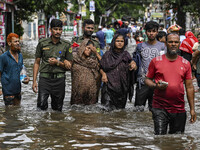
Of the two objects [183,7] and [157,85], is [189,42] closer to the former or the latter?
[157,85]

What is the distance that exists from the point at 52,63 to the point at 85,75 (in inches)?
51.4

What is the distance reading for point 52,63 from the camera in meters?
8.35

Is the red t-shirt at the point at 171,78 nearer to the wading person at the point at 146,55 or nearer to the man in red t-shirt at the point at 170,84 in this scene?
the man in red t-shirt at the point at 170,84

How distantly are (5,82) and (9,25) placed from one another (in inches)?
1046

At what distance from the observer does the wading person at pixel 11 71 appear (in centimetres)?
883

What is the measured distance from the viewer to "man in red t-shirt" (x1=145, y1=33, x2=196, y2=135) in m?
6.25

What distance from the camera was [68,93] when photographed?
12734 millimetres

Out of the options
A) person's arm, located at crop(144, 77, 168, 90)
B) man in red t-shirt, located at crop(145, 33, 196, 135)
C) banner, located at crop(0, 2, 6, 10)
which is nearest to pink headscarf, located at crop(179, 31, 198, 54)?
man in red t-shirt, located at crop(145, 33, 196, 135)

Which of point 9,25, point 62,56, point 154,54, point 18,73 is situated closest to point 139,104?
point 154,54

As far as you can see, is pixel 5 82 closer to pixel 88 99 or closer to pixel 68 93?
pixel 88 99

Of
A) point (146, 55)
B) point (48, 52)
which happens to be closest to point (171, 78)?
point (146, 55)

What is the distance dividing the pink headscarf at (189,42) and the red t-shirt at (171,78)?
7191mm

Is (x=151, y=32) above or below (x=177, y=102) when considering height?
above

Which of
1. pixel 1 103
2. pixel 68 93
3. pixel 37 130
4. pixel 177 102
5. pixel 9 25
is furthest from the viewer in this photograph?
pixel 9 25
